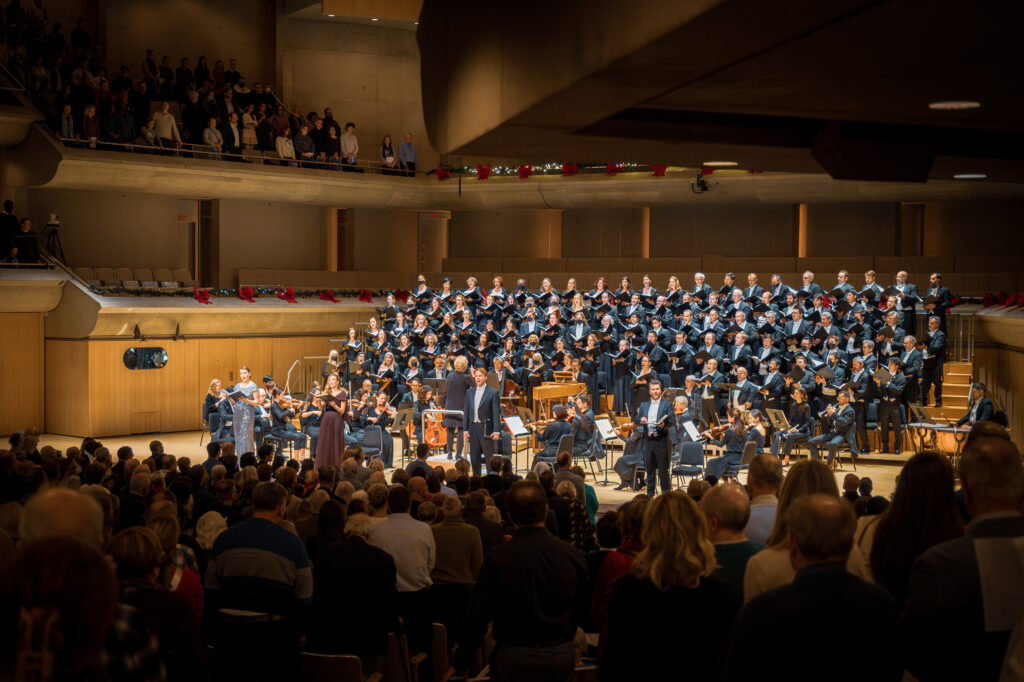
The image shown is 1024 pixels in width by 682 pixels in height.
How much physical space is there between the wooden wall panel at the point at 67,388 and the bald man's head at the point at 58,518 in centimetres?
1861

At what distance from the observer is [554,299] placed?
19.0 metres

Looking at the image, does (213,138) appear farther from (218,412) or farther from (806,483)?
(806,483)

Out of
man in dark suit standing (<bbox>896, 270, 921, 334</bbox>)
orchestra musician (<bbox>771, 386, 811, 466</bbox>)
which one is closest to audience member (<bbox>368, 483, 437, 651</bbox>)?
orchestra musician (<bbox>771, 386, 811, 466</bbox>)

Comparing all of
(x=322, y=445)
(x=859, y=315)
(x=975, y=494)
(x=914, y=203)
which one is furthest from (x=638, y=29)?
(x=914, y=203)

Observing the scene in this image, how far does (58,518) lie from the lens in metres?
2.43

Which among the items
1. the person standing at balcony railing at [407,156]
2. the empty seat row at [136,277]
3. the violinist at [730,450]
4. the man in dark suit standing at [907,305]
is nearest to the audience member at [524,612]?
the violinist at [730,450]

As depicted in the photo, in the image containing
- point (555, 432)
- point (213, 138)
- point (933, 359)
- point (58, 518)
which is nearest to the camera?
point (58, 518)

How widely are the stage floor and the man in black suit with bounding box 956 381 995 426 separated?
121 cm

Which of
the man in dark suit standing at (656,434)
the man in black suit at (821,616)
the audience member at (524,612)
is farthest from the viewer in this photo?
the man in dark suit standing at (656,434)

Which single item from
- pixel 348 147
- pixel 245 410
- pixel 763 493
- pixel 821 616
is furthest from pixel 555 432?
pixel 348 147

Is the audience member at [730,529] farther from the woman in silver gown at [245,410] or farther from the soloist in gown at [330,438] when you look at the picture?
the woman in silver gown at [245,410]

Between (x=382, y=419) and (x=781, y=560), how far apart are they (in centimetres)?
1260

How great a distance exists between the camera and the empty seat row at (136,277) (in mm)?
20781

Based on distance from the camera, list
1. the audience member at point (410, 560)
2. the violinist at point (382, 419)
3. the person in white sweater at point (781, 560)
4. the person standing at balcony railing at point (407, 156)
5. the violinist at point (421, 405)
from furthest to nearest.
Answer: the person standing at balcony railing at point (407, 156) → the violinist at point (421, 405) → the violinist at point (382, 419) → the audience member at point (410, 560) → the person in white sweater at point (781, 560)
